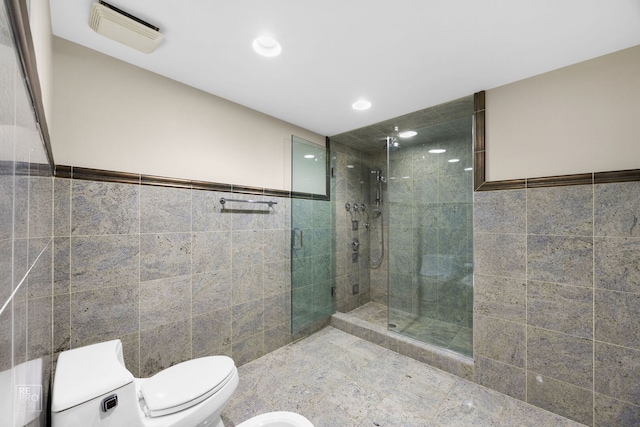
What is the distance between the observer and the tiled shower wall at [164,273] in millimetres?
1541

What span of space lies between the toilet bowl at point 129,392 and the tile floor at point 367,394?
1.63ft

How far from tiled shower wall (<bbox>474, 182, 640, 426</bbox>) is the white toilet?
63.8 inches

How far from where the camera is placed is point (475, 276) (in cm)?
Result: 214

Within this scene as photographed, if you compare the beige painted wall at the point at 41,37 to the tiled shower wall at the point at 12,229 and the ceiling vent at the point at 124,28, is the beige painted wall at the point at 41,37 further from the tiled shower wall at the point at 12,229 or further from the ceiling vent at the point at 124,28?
the tiled shower wall at the point at 12,229

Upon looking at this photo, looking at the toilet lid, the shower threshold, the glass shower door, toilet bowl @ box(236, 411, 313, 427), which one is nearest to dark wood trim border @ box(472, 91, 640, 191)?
the shower threshold

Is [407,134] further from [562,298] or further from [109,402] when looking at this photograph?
[109,402]

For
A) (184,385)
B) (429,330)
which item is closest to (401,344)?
(429,330)

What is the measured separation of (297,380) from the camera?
2.16 metres

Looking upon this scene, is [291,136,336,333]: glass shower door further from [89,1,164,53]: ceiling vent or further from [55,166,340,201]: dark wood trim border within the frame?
[89,1,164,53]: ceiling vent

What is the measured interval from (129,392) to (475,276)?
2.32m

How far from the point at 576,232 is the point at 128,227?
293 cm

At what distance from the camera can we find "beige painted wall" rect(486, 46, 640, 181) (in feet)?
5.28

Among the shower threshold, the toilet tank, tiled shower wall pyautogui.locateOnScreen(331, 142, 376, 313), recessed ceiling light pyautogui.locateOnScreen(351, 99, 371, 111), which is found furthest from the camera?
tiled shower wall pyautogui.locateOnScreen(331, 142, 376, 313)

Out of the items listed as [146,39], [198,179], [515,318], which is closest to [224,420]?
[198,179]
